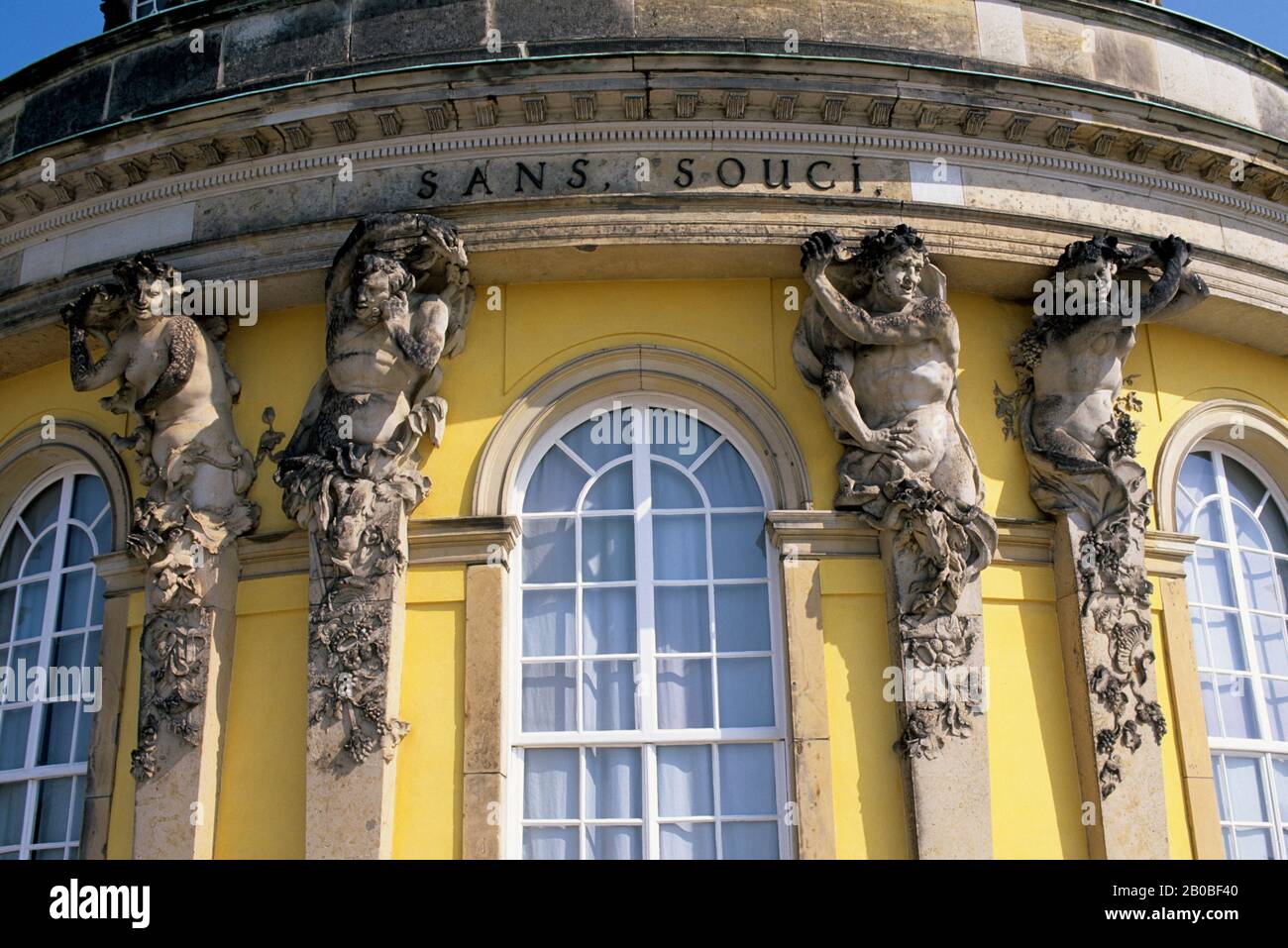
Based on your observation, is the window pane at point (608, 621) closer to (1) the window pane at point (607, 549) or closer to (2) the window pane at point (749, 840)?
(1) the window pane at point (607, 549)

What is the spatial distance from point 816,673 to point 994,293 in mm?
3461

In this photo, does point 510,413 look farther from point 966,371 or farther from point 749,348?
point 966,371

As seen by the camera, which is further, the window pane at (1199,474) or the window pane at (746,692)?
the window pane at (1199,474)

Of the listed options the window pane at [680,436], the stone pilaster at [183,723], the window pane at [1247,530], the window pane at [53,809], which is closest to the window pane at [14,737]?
the window pane at [53,809]

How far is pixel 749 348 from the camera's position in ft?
36.7

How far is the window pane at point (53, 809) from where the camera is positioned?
11375mm

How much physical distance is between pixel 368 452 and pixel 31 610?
Answer: 3.72 m

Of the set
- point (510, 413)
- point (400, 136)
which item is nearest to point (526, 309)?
point (510, 413)

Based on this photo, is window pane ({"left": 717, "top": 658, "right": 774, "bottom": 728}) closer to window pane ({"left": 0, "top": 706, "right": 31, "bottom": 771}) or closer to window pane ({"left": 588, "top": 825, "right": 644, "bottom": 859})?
window pane ({"left": 588, "top": 825, "right": 644, "bottom": 859})

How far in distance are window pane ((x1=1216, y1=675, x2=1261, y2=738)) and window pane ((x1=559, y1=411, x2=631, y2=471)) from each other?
500cm

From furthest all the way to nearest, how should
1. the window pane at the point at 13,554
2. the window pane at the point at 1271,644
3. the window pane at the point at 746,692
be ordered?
1. the window pane at the point at 13,554
2. the window pane at the point at 1271,644
3. the window pane at the point at 746,692

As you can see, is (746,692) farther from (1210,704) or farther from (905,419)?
(1210,704)

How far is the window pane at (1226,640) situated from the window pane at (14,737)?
940 centimetres

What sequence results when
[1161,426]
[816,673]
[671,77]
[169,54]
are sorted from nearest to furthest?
[816,673] → [671,77] → [1161,426] → [169,54]
